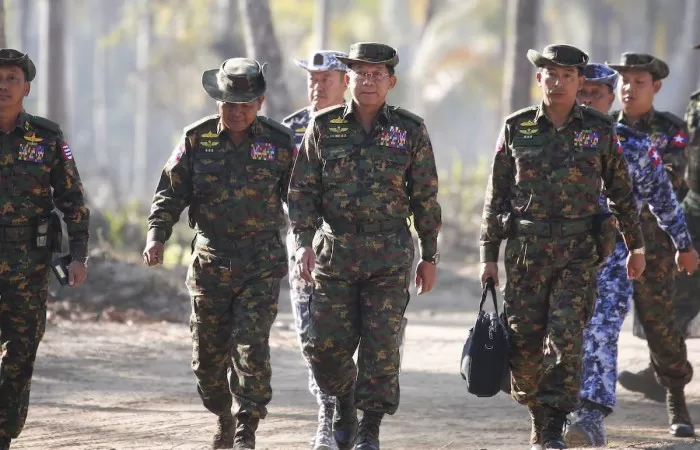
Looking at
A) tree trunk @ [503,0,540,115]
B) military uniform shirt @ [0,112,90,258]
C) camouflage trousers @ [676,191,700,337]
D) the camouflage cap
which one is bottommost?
camouflage trousers @ [676,191,700,337]

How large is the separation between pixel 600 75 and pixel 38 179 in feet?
11.8

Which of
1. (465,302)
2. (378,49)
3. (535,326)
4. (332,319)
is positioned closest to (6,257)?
(332,319)

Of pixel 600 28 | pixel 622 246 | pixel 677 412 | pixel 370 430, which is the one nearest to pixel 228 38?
pixel 677 412

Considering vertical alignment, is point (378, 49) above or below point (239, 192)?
above

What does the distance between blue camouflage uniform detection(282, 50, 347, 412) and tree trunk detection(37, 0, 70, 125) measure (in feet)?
57.0

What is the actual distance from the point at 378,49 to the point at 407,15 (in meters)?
46.1

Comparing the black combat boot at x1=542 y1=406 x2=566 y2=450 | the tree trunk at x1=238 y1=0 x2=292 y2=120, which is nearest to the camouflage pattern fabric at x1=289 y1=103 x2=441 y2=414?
the black combat boot at x1=542 y1=406 x2=566 y2=450

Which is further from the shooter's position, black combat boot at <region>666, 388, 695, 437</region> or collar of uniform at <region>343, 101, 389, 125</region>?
black combat boot at <region>666, 388, 695, 437</region>

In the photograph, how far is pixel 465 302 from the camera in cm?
1703

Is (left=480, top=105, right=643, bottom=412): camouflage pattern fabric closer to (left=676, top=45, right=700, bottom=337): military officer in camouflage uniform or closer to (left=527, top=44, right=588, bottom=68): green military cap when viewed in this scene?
(left=527, top=44, right=588, bottom=68): green military cap

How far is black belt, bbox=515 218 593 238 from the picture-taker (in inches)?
279

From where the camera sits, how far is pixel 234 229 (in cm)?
718

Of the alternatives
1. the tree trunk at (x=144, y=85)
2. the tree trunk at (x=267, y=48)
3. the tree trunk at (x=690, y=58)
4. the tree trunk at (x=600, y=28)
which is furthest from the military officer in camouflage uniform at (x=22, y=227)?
the tree trunk at (x=600, y=28)

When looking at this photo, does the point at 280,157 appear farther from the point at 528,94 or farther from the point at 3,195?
the point at 528,94
